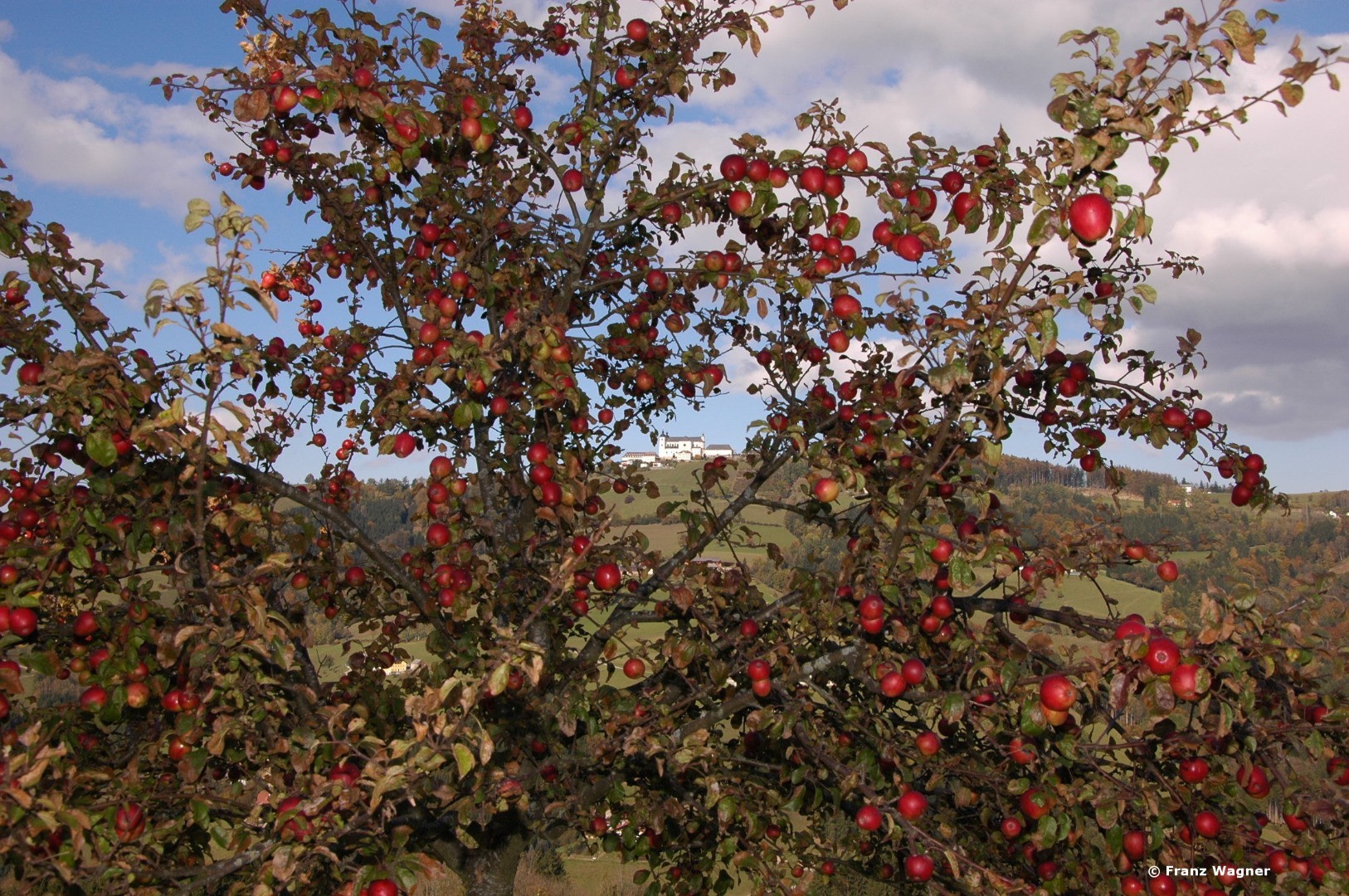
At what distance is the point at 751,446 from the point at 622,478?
984 mm

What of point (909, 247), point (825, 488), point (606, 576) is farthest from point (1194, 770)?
point (606, 576)

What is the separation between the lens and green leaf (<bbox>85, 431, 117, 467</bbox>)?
3365mm

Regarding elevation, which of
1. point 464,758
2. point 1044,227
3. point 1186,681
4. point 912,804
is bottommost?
point 912,804

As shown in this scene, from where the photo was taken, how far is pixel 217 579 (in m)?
3.29

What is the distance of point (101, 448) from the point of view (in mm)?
3389

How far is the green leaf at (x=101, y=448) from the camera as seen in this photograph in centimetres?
337

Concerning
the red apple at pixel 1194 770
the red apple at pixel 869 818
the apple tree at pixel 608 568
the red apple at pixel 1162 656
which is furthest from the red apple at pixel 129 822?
the red apple at pixel 1194 770

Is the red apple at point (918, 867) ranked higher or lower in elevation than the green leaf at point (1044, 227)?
lower

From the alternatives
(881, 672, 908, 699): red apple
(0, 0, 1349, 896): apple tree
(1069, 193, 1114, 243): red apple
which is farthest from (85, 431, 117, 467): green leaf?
(1069, 193, 1114, 243): red apple

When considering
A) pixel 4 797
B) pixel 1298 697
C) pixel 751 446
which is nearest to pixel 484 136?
pixel 751 446

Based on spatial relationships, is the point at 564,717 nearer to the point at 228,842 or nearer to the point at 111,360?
the point at 228,842

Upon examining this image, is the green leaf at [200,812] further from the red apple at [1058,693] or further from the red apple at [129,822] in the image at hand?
the red apple at [1058,693]

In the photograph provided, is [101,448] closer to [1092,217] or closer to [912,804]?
[912,804]

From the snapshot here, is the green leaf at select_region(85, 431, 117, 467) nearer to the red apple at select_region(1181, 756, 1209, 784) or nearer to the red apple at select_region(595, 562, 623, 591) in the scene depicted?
the red apple at select_region(595, 562, 623, 591)
